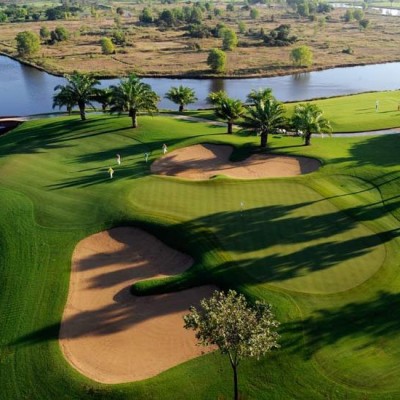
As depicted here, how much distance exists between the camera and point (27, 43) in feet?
486

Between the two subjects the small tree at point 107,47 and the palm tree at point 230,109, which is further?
the small tree at point 107,47

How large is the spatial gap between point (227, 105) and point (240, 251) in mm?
31596

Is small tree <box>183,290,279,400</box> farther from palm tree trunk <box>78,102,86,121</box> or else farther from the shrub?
the shrub

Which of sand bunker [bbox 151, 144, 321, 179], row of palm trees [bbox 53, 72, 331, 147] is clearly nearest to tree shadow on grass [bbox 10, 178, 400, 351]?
sand bunker [bbox 151, 144, 321, 179]

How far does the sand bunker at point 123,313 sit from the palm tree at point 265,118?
24.9m

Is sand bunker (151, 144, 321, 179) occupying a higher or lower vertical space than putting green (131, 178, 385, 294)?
lower

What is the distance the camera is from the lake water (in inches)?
4117

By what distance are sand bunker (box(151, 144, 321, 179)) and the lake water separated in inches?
1658

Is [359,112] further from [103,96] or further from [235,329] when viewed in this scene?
[235,329]

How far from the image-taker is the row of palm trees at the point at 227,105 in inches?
2269

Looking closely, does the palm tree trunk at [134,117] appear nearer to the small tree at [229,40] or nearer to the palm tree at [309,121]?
the palm tree at [309,121]

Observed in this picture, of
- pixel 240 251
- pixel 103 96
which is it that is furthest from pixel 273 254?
pixel 103 96

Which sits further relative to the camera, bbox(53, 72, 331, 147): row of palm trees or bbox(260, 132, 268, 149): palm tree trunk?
bbox(260, 132, 268, 149): palm tree trunk

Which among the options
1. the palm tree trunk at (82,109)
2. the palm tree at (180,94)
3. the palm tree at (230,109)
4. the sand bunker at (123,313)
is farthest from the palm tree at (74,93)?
the sand bunker at (123,313)
